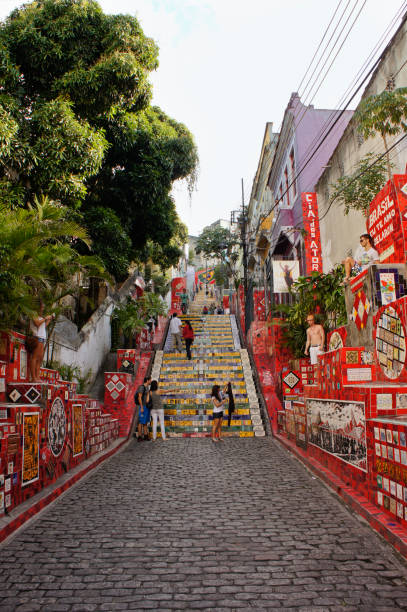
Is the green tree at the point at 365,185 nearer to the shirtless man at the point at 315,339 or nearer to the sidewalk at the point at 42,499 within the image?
the shirtless man at the point at 315,339

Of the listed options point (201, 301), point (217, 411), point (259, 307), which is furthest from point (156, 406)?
point (201, 301)

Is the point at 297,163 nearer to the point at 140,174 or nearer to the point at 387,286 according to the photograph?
the point at 140,174

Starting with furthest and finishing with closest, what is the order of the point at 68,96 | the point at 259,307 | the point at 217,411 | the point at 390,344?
the point at 259,307 < the point at 68,96 < the point at 217,411 < the point at 390,344

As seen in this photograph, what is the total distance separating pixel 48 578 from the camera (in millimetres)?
3506

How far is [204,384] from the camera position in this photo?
15.4 meters

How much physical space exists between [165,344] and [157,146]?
8749mm

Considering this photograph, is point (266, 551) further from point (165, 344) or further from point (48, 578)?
point (165, 344)

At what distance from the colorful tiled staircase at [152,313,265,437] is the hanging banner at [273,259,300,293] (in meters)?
2.90

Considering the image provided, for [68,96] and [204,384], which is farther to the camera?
[204,384]

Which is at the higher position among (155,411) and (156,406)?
(156,406)

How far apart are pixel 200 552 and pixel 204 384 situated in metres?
11.4

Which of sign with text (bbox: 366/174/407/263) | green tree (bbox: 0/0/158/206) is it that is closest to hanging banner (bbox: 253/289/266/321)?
green tree (bbox: 0/0/158/206)

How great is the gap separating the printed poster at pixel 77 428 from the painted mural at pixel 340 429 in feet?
13.2

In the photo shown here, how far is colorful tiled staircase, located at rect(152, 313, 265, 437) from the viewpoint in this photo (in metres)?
12.9
